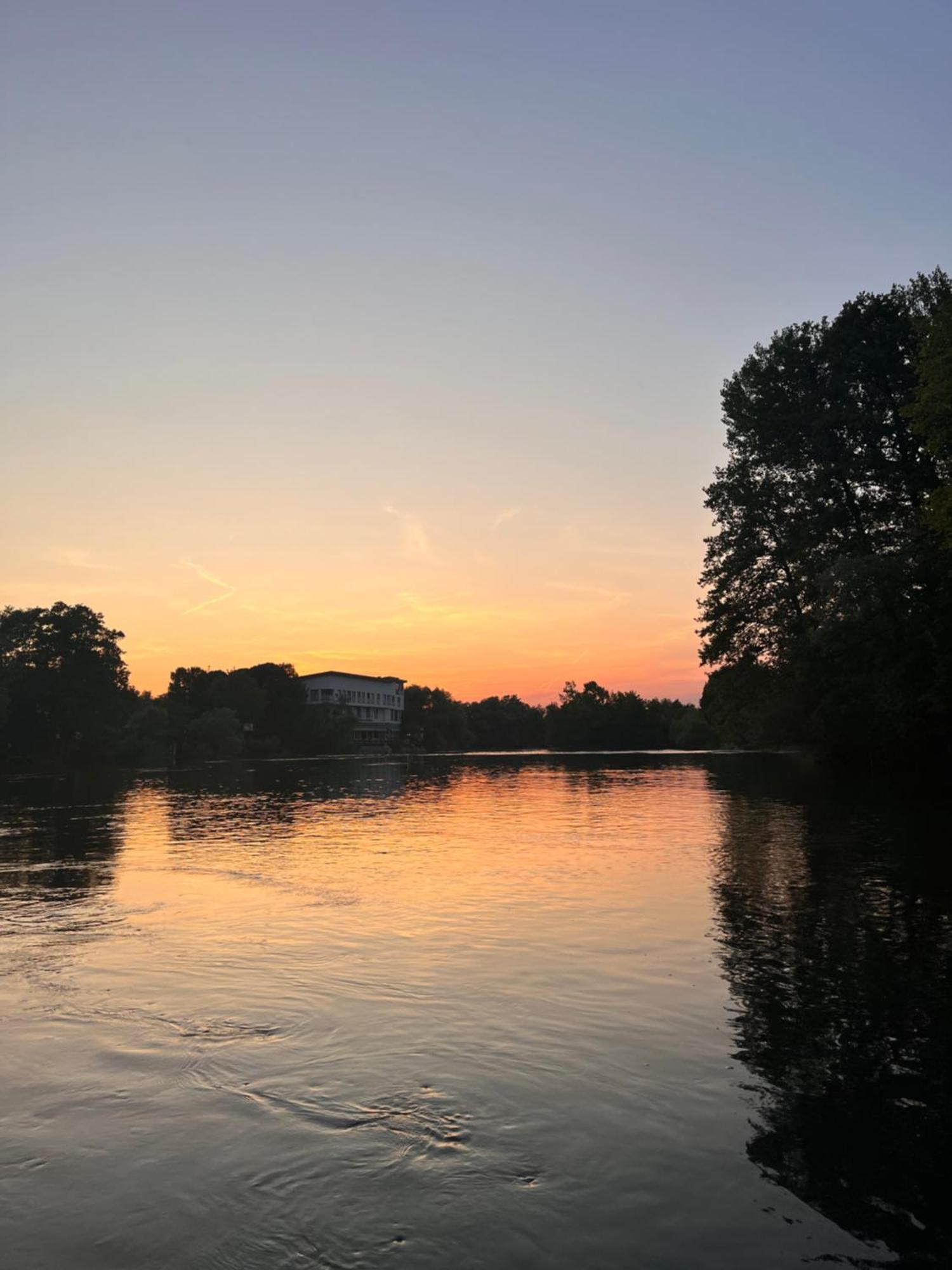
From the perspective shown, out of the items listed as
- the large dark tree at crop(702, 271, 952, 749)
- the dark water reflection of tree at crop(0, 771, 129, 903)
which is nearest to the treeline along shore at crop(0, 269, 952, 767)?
the large dark tree at crop(702, 271, 952, 749)

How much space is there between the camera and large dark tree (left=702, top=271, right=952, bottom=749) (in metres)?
48.5

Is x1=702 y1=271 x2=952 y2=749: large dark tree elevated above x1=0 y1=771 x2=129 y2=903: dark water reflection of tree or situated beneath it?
elevated above

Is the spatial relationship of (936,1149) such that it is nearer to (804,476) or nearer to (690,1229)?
(690,1229)

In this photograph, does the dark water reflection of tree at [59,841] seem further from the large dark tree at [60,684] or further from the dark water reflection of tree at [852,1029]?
the large dark tree at [60,684]

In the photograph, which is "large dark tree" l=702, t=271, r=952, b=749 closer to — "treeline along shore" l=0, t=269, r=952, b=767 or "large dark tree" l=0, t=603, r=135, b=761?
"treeline along shore" l=0, t=269, r=952, b=767

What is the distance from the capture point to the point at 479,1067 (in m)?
11.1

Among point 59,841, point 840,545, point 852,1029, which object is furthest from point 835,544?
point 852,1029

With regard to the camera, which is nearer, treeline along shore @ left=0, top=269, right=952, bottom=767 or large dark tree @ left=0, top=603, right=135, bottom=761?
treeline along shore @ left=0, top=269, right=952, bottom=767

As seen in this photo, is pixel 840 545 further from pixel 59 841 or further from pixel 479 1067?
pixel 479 1067

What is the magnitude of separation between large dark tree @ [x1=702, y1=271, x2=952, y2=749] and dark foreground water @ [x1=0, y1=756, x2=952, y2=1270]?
77.3 feet

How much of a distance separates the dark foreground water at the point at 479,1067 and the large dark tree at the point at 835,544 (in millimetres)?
23576

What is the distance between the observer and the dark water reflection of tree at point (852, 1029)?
26.2ft

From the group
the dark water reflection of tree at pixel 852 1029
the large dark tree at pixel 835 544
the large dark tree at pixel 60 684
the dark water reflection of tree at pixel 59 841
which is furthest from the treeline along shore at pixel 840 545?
the large dark tree at pixel 60 684

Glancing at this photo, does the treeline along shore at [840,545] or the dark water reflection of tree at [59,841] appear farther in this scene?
the treeline along shore at [840,545]
